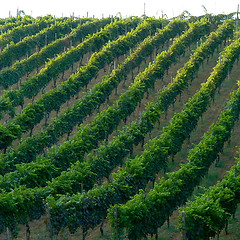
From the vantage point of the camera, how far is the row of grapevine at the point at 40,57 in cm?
3634

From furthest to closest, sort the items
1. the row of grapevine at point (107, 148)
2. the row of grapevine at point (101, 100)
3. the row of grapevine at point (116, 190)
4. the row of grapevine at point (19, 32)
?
the row of grapevine at point (19, 32), the row of grapevine at point (101, 100), the row of grapevine at point (107, 148), the row of grapevine at point (116, 190)

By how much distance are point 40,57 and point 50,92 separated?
415 inches

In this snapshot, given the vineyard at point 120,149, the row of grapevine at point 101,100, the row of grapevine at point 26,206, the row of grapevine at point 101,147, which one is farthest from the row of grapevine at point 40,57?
the row of grapevine at point 26,206

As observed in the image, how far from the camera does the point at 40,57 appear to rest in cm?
4081

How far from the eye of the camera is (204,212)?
16.0 m

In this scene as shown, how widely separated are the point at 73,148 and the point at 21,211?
6.49 meters

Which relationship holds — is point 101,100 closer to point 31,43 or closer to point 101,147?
point 101,147

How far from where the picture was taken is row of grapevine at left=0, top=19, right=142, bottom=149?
26667 mm

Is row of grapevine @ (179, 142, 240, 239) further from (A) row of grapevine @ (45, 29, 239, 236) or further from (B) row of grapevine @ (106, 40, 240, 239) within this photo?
(A) row of grapevine @ (45, 29, 239, 236)

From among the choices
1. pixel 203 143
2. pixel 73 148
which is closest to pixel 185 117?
pixel 203 143

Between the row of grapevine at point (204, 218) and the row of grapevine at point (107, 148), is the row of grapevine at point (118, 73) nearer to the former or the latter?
the row of grapevine at point (107, 148)

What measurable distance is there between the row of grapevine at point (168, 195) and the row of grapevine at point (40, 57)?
20.2 meters

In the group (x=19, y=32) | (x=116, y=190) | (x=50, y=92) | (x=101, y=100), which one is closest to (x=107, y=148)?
(x=116, y=190)

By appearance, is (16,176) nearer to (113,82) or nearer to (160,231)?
(160,231)
